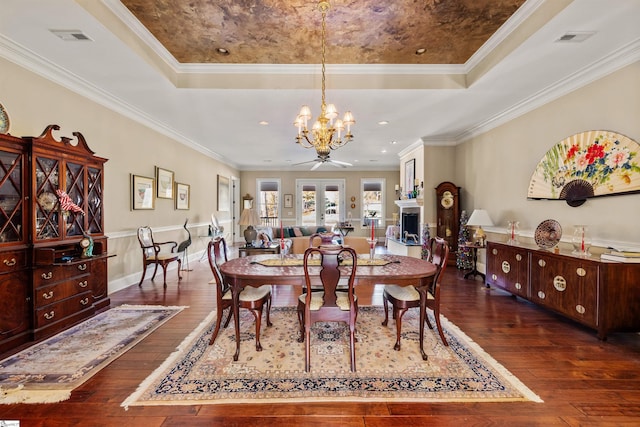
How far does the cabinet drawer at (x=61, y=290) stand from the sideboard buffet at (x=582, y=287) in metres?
5.22

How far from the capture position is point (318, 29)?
9.34ft

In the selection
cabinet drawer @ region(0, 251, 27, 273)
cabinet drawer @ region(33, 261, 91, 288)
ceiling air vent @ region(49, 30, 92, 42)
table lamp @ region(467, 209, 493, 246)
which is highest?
ceiling air vent @ region(49, 30, 92, 42)

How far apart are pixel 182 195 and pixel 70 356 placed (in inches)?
165

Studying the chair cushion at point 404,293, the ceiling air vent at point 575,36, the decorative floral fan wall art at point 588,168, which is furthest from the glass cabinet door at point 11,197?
the decorative floral fan wall art at point 588,168

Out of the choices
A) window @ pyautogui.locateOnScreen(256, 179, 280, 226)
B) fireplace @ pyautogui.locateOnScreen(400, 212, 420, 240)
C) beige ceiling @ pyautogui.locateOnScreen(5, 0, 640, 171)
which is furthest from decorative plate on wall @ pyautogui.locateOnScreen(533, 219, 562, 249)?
window @ pyautogui.locateOnScreen(256, 179, 280, 226)

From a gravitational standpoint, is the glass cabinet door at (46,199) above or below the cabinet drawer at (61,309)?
above

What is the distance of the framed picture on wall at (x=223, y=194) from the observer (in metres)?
8.49

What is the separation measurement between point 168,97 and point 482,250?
233 inches

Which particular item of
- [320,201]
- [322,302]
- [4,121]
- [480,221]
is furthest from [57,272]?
[320,201]

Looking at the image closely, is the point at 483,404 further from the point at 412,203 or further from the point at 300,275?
the point at 412,203

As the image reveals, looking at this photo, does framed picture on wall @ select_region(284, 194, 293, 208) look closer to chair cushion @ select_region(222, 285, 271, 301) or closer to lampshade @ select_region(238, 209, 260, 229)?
lampshade @ select_region(238, 209, 260, 229)

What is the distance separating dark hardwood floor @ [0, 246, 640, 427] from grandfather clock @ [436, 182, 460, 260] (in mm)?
2915

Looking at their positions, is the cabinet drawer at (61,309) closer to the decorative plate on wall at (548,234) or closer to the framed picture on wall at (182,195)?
the framed picture on wall at (182,195)

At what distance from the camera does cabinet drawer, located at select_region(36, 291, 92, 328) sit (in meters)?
2.63
